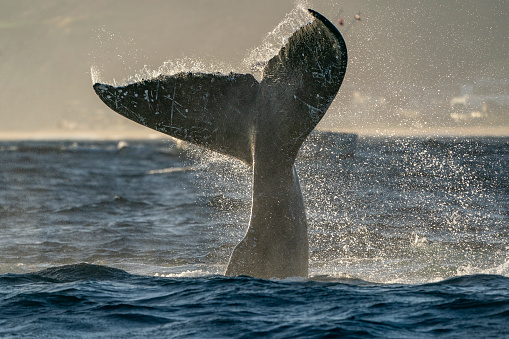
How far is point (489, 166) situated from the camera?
3250cm

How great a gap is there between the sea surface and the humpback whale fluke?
1.42 feet

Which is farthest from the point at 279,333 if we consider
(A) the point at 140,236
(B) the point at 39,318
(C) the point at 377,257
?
(A) the point at 140,236

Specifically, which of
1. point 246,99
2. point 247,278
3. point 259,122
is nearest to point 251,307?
point 247,278

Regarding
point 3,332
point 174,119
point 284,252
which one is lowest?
point 3,332

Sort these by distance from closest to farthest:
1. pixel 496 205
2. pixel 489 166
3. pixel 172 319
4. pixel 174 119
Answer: pixel 172 319, pixel 174 119, pixel 496 205, pixel 489 166

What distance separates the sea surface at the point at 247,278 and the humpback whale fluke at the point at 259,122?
433 mm

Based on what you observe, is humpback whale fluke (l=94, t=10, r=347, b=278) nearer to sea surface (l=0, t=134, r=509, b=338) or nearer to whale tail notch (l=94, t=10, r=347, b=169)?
whale tail notch (l=94, t=10, r=347, b=169)

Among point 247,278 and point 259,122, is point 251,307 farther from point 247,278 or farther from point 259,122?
point 259,122

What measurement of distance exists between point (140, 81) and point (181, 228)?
7536 mm

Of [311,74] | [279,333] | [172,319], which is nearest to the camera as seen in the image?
[279,333]

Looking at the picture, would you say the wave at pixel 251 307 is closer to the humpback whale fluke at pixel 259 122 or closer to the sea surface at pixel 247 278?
the sea surface at pixel 247 278

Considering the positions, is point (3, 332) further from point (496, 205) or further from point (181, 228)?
point (496, 205)

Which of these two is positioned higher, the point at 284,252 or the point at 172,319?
the point at 284,252

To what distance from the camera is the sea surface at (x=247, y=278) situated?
6.16m
